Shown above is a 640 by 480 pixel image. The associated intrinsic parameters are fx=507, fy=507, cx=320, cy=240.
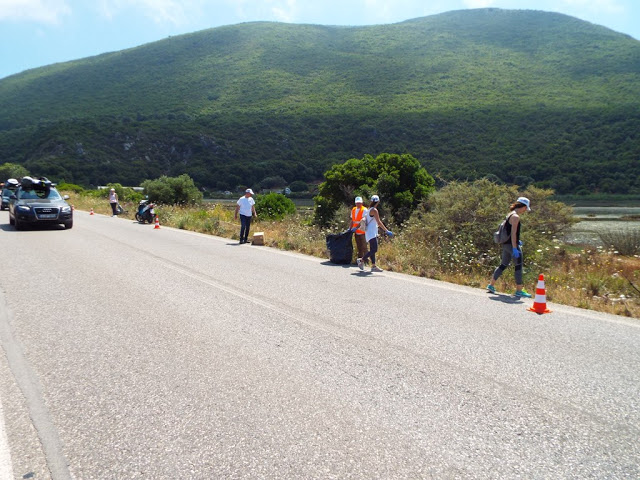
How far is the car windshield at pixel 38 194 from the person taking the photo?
19188mm

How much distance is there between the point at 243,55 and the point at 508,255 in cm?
10953

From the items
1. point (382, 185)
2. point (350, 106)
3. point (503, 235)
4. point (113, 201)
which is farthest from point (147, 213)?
point (350, 106)

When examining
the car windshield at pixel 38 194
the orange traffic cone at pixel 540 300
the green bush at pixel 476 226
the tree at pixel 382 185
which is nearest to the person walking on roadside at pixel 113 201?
the car windshield at pixel 38 194

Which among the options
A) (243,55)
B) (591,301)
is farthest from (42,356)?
(243,55)

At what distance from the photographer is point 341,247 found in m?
12.0

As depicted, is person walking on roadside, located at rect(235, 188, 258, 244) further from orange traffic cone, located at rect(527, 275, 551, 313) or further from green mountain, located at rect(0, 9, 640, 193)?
green mountain, located at rect(0, 9, 640, 193)

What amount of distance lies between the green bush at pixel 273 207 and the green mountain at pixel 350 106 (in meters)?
13.2

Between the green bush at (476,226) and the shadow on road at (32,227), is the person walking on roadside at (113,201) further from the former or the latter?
the green bush at (476,226)

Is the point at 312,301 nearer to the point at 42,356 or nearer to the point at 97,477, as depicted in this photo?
the point at 42,356

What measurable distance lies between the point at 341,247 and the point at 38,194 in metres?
13.7

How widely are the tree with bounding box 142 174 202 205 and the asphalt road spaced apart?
2579 centimetres

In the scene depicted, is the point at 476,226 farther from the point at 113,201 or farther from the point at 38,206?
the point at 113,201

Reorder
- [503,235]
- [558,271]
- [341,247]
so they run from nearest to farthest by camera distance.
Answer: [503,235]
[558,271]
[341,247]

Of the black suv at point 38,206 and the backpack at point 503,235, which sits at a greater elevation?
the backpack at point 503,235
